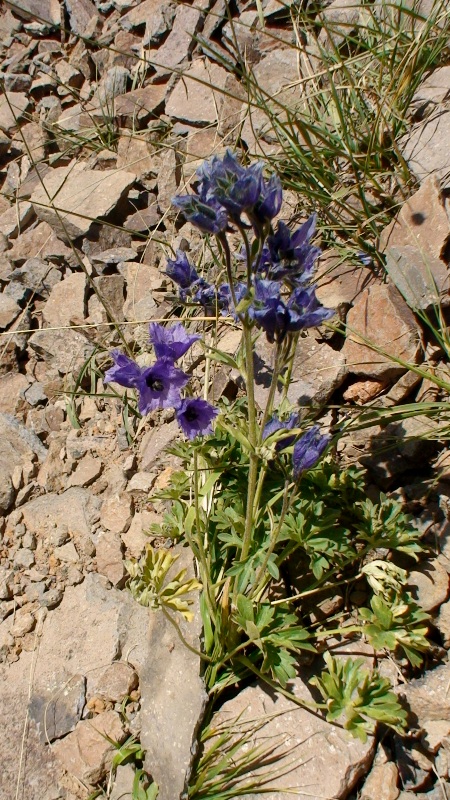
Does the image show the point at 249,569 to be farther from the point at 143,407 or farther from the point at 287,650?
the point at 143,407

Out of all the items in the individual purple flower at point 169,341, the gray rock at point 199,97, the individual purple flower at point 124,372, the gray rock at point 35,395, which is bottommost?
the gray rock at point 35,395

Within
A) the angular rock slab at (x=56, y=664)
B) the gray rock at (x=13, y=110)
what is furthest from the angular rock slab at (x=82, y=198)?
the angular rock slab at (x=56, y=664)

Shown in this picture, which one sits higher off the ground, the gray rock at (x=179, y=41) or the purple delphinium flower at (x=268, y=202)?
the gray rock at (x=179, y=41)

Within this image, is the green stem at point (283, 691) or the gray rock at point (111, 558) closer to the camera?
the green stem at point (283, 691)

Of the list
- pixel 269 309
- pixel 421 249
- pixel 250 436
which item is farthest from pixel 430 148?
pixel 250 436

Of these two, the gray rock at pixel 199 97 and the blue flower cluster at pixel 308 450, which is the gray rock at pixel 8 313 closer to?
the gray rock at pixel 199 97

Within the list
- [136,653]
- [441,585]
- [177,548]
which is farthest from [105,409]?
[441,585]
